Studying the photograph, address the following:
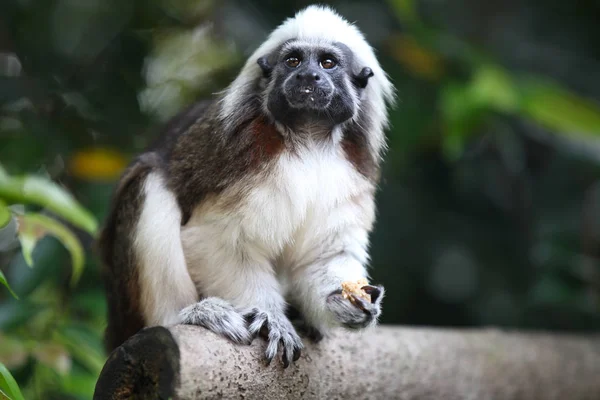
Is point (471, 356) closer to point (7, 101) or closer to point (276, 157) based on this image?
point (276, 157)

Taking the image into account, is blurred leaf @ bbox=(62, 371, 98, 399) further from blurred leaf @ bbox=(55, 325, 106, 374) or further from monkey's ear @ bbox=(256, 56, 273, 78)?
monkey's ear @ bbox=(256, 56, 273, 78)

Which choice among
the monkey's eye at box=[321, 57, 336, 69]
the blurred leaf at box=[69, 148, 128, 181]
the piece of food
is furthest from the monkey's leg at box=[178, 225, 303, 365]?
the blurred leaf at box=[69, 148, 128, 181]

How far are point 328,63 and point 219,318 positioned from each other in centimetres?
112

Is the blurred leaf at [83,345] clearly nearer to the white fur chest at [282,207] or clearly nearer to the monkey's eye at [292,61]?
the white fur chest at [282,207]

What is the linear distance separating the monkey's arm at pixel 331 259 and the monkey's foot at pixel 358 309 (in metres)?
0.07

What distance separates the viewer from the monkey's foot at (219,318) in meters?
2.59

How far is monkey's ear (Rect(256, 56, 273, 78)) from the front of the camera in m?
2.97

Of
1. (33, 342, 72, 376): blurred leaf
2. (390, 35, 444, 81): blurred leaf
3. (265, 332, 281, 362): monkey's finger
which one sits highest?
(390, 35, 444, 81): blurred leaf

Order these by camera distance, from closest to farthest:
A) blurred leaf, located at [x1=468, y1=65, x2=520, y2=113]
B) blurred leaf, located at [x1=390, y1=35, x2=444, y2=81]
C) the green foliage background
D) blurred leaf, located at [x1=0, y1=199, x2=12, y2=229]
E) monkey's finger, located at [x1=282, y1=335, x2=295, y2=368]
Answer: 1. blurred leaf, located at [x1=0, y1=199, x2=12, y2=229]
2. monkey's finger, located at [x1=282, y1=335, x2=295, y2=368]
3. the green foliage background
4. blurred leaf, located at [x1=468, y1=65, x2=520, y2=113]
5. blurred leaf, located at [x1=390, y1=35, x2=444, y2=81]

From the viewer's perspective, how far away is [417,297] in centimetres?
568

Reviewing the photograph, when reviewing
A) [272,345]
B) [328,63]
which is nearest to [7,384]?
[272,345]

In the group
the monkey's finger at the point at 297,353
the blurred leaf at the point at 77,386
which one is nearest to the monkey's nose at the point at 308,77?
the monkey's finger at the point at 297,353

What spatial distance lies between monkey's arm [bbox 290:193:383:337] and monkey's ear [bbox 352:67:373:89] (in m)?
0.48

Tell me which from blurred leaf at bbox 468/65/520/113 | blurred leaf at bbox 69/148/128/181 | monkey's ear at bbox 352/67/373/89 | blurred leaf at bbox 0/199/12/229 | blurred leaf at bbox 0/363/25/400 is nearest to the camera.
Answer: blurred leaf at bbox 0/363/25/400
